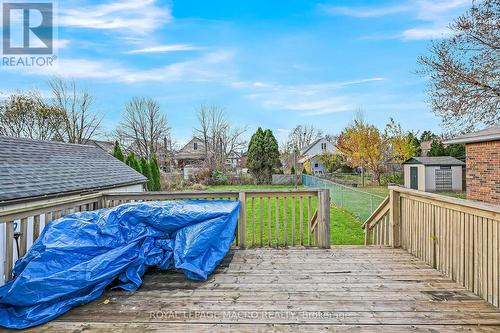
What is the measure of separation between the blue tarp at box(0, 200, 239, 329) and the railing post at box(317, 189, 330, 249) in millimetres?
1147

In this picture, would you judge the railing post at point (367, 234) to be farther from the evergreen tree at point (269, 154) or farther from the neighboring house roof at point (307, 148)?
the neighboring house roof at point (307, 148)

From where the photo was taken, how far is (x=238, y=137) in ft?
98.6

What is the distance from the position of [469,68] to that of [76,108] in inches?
979

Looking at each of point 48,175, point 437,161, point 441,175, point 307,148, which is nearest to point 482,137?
point 441,175

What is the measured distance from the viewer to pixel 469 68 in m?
9.39

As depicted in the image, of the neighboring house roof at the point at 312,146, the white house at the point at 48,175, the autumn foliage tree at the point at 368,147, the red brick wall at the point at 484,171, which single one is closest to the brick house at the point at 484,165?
the red brick wall at the point at 484,171

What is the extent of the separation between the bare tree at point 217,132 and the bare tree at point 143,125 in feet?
12.3

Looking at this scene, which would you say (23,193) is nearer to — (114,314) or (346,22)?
(114,314)

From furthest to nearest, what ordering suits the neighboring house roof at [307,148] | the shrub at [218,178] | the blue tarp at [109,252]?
1. the neighboring house roof at [307,148]
2. the shrub at [218,178]
3. the blue tarp at [109,252]

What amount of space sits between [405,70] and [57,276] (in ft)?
40.0

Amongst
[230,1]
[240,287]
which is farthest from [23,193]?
[230,1]

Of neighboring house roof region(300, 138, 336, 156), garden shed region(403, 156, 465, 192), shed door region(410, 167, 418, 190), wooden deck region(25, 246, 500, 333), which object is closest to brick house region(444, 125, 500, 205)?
wooden deck region(25, 246, 500, 333)

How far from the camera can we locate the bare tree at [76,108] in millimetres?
21297

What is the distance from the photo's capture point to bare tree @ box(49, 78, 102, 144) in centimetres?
2130
